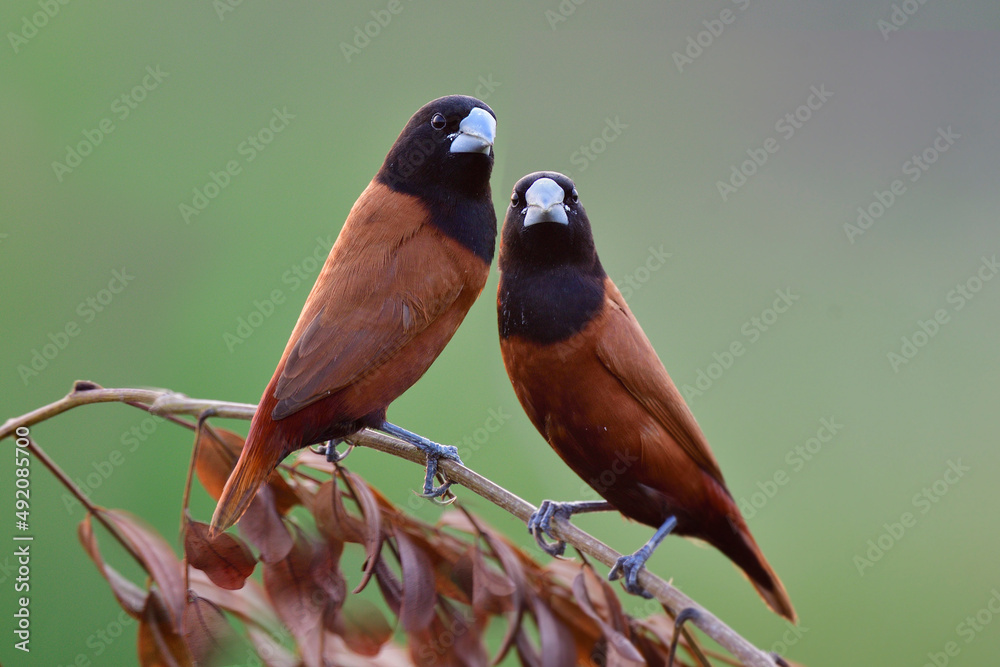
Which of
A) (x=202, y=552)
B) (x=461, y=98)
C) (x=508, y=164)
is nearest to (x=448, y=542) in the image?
(x=202, y=552)

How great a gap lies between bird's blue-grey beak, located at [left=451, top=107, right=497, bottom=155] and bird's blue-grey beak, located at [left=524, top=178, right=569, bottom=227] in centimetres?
12

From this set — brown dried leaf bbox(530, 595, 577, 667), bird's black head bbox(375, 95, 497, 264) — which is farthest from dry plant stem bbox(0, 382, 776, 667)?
bird's black head bbox(375, 95, 497, 264)

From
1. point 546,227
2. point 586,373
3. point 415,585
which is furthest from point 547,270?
point 415,585

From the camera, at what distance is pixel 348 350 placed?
1397 mm

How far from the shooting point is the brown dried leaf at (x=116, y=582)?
1.37 m

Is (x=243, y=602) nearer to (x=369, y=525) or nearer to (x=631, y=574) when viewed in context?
(x=369, y=525)

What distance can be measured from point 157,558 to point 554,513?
2.41ft

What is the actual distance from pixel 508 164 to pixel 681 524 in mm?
1041

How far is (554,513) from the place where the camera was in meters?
1.69

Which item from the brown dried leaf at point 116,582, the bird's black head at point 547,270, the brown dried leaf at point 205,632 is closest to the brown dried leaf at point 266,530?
the brown dried leaf at point 205,632

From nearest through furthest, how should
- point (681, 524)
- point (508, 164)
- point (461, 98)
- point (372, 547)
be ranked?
1. point (372, 547)
2. point (461, 98)
3. point (681, 524)
4. point (508, 164)

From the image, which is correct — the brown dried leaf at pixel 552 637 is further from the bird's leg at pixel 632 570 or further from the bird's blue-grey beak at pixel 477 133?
the bird's blue-grey beak at pixel 477 133

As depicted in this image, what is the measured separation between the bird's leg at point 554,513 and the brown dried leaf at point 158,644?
64cm

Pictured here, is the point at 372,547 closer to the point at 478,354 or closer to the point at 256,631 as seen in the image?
the point at 256,631
